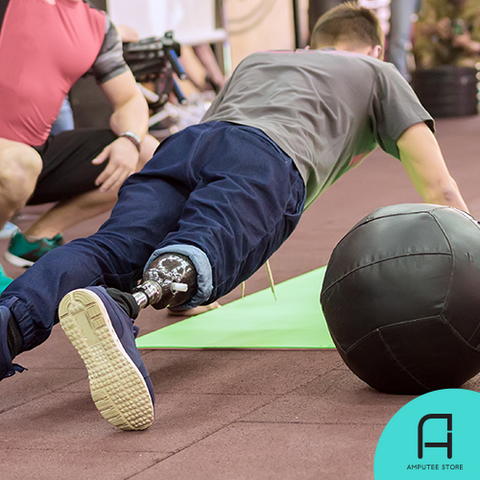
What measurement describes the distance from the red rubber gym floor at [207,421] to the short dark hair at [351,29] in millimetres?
1201

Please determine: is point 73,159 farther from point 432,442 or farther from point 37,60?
point 432,442

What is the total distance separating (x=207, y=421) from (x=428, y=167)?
1109 mm

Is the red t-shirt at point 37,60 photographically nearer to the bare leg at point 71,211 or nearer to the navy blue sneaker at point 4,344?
the bare leg at point 71,211

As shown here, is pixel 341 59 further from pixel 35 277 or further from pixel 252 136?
pixel 35 277


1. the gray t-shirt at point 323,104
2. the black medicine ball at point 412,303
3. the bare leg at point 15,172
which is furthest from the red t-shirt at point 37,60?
the black medicine ball at point 412,303

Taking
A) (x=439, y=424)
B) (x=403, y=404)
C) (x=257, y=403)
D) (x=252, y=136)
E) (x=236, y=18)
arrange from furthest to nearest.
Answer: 1. (x=236, y=18)
2. (x=252, y=136)
3. (x=257, y=403)
4. (x=403, y=404)
5. (x=439, y=424)

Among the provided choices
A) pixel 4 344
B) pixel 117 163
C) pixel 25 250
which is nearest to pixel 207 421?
pixel 4 344

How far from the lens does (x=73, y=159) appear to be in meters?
3.62

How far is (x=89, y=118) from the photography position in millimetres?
6387

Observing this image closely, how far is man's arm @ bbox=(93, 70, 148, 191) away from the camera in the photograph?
3.00 m

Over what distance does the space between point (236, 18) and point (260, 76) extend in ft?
23.0

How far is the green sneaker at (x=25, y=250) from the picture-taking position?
3545 mm

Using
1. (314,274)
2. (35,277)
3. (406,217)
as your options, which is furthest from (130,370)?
(314,274)

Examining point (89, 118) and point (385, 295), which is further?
point (89, 118)
